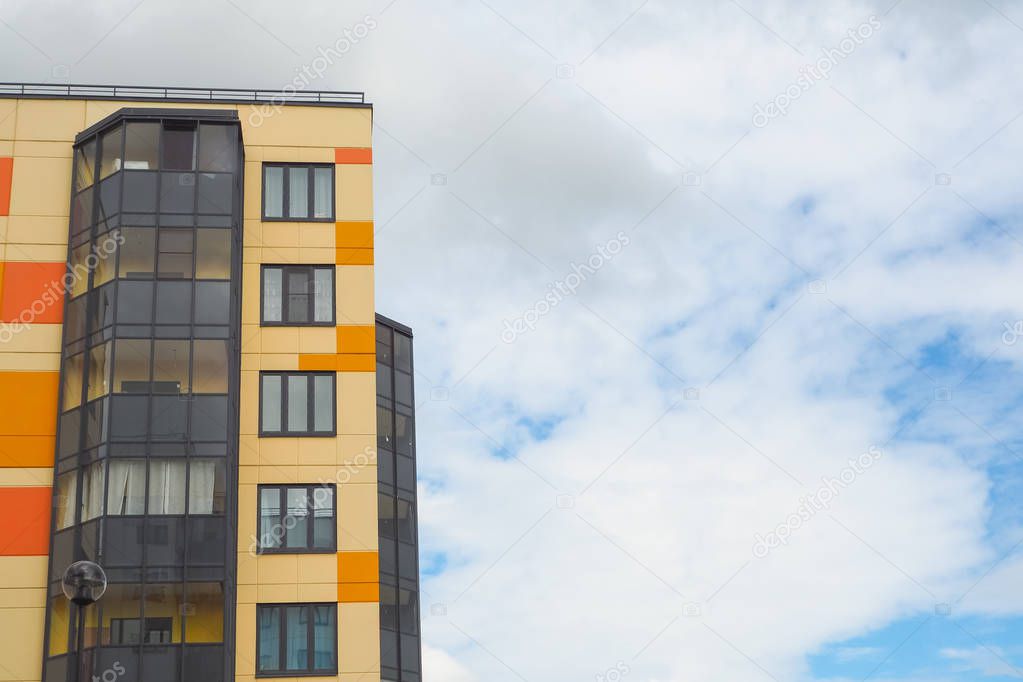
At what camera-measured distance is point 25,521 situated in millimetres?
30094

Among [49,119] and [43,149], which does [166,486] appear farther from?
[49,119]

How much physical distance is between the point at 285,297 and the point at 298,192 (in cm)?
330

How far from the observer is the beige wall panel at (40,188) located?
108ft

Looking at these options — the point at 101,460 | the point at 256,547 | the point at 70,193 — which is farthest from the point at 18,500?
the point at 70,193

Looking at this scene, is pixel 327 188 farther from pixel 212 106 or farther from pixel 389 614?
pixel 389 614

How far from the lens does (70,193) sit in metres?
33.0

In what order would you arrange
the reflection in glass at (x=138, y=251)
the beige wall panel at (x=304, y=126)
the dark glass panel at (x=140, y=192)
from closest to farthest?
the reflection in glass at (x=138, y=251) → the dark glass panel at (x=140, y=192) → the beige wall panel at (x=304, y=126)

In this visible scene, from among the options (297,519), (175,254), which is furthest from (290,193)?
(297,519)

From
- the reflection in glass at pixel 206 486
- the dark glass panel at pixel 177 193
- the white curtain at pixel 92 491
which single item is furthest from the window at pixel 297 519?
the dark glass panel at pixel 177 193

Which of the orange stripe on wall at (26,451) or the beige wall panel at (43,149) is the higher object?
the beige wall panel at (43,149)

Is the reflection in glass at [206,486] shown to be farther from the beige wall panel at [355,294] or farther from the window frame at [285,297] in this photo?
the beige wall panel at [355,294]

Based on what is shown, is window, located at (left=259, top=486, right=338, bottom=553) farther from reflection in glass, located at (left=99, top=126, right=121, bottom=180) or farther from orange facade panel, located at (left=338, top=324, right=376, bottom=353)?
reflection in glass, located at (left=99, top=126, right=121, bottom=180)

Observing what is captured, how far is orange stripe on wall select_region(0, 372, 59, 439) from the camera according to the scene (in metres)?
30.9

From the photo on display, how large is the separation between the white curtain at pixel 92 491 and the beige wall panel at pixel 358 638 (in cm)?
666
